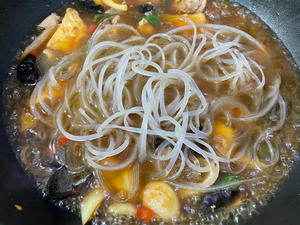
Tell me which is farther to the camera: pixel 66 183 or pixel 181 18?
pixel 181 18

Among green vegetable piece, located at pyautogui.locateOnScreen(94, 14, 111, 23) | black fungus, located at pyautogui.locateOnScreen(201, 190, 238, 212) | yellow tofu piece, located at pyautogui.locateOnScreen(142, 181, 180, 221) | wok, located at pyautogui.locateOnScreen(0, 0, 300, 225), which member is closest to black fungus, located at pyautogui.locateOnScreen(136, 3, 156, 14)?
green vegetable piece, located at pyautogui.locateOnScreen(94, 14, 111, 23)

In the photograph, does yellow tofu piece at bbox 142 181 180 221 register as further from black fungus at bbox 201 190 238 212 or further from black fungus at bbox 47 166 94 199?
black fungus at bbox 47 166 94 199

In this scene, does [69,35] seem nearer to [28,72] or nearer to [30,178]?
[28,72]

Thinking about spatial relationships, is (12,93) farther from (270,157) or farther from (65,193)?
(270,157)

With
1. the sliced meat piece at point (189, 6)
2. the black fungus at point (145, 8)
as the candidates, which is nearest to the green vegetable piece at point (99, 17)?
the black fungus at point (145, 8)

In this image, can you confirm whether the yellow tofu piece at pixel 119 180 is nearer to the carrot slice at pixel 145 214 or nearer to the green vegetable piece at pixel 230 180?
the carrot slice at pixel 145 214

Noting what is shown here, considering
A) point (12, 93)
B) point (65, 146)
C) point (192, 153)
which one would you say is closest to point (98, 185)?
point (65, 146)

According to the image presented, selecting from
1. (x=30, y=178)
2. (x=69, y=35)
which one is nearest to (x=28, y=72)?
(x=69, y=35)
